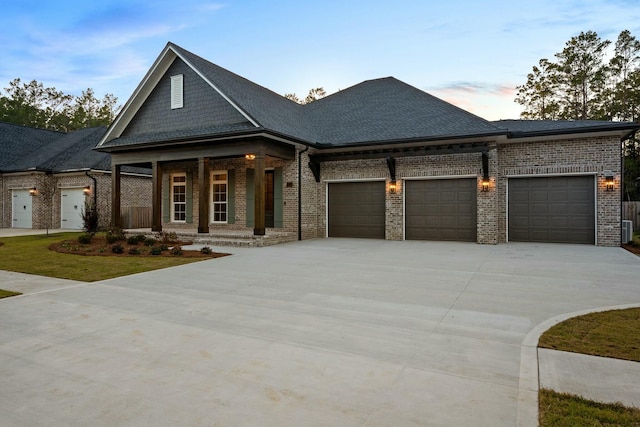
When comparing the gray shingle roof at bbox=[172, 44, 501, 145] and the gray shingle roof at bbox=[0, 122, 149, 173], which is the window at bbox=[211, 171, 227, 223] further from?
the gray shingle roof at bbox=[0, 122, 149, 173]

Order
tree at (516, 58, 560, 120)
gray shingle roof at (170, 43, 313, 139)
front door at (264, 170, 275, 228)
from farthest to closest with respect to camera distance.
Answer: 1. tree at (516, 58, 560, 120)
2. front door at (264, 170, 275, 228)
3. gray shingle roof at (170, 43, 313, 139)

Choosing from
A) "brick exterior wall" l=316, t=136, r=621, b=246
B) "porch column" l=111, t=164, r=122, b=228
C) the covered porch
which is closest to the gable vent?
the covered porch

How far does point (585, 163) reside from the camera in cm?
1270

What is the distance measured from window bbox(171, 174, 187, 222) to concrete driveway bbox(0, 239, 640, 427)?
11.2 metres

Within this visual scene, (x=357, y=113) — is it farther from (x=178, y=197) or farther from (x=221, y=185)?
(x=178, y=197)

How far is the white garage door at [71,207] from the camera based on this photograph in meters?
21.0

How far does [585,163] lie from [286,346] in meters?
13.4

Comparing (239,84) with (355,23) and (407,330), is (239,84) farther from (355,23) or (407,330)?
(407,330)

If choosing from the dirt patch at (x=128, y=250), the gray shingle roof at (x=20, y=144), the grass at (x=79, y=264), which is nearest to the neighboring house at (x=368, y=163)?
the dirt patch at (x=128, y=250)

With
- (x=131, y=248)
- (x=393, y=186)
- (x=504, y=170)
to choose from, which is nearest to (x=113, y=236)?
(x=131, y=248)

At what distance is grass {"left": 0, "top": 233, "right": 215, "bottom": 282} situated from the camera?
776 centimetres

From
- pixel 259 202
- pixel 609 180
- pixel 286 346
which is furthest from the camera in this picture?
pixel 259 202

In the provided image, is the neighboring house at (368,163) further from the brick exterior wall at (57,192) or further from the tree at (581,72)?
the tree at (581,72)

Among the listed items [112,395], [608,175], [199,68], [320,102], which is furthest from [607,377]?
[320,102]
